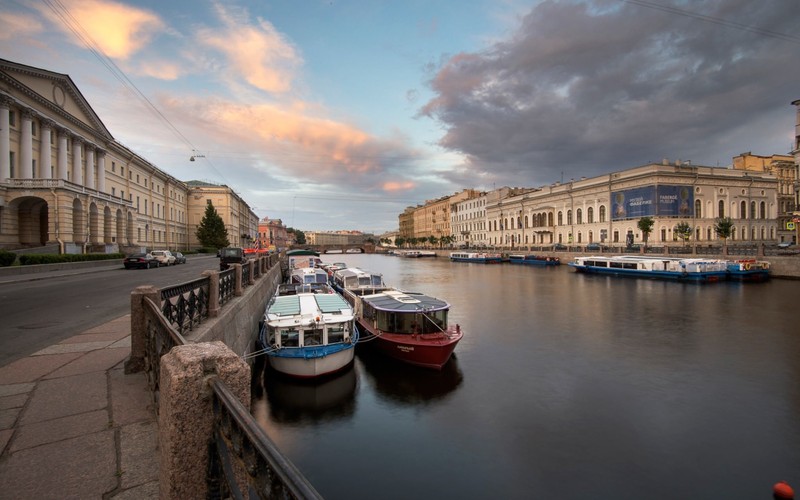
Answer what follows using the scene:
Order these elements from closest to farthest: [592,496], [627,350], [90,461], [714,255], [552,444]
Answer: [90,461], [592,496], [552,444], [627,350], [714,255]

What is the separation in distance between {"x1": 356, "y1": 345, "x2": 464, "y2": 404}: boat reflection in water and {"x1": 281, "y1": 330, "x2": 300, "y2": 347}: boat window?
326 cm

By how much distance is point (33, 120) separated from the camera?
40469mm

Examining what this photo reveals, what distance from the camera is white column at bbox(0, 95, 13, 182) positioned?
1399 inches

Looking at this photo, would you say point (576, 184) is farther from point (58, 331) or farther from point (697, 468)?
point (58, 331)

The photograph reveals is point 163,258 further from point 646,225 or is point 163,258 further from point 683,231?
point 683,231

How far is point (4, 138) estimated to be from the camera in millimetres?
35875

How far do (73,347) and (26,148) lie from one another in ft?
145

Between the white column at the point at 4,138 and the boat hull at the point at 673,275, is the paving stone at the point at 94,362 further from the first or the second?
the boat hull at the point at 673,275

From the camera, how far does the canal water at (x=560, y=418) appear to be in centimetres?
1002

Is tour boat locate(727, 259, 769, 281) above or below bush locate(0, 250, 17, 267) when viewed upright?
below

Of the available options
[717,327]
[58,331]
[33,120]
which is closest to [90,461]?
[58,331]

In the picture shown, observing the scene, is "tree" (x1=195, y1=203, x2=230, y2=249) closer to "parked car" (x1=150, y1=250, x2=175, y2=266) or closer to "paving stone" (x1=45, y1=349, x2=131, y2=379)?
"parked car" (x1=150, y1=250, x2=175, y2=266)

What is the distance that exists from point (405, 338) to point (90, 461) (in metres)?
13.9

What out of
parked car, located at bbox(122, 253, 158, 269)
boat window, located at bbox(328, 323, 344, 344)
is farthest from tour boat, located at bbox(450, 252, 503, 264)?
boat window, located at bbox(328, 323, 344, 344)
